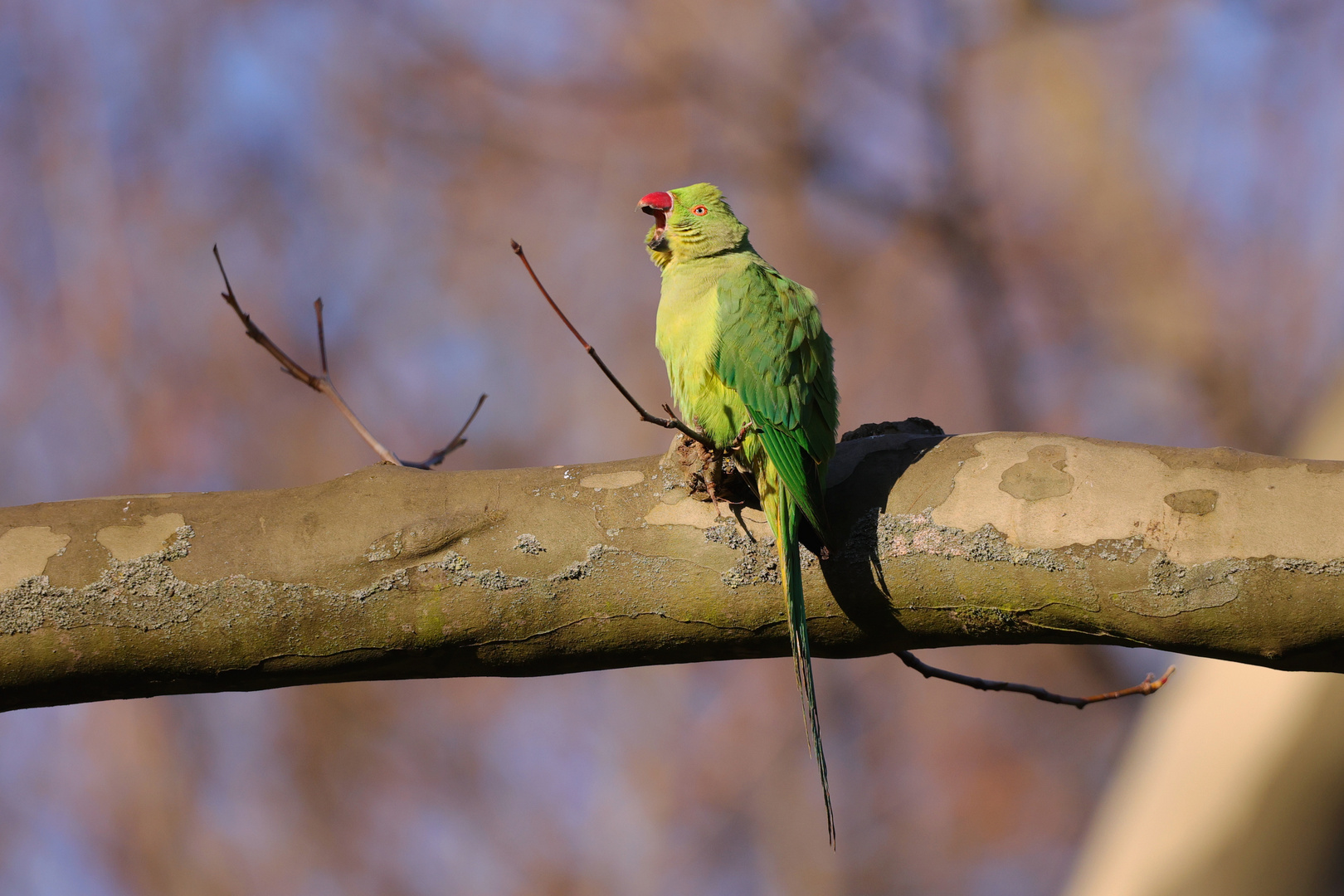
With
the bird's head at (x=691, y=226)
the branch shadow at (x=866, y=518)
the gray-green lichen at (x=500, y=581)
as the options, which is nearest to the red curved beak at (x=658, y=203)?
the bird's head at (x=691, y=226)

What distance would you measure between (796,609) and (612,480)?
53 centimetres

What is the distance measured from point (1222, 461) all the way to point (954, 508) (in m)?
0.54

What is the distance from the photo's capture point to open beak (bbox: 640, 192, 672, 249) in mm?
3279

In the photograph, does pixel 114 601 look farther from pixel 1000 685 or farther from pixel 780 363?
pixel 1000 685

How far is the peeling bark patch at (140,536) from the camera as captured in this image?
2.04 metres

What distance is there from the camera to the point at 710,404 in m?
2.78

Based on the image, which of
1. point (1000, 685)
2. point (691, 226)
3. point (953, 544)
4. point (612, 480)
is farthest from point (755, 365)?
point (1000, 685)

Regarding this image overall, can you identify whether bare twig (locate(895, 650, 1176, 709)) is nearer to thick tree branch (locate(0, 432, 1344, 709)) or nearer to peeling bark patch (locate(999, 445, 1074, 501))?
thick tree branch (locate(0, 432, 1344, 709))

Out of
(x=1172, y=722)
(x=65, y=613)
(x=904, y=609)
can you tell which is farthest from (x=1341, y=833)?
(x=65, y=613)

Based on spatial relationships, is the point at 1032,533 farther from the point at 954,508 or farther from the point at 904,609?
the point at 904,609

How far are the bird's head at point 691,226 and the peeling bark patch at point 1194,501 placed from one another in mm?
1718

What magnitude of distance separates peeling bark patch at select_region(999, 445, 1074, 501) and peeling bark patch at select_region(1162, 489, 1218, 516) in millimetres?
192

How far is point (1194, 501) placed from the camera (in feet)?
6.19

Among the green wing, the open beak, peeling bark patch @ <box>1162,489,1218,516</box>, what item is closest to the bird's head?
the open beak
